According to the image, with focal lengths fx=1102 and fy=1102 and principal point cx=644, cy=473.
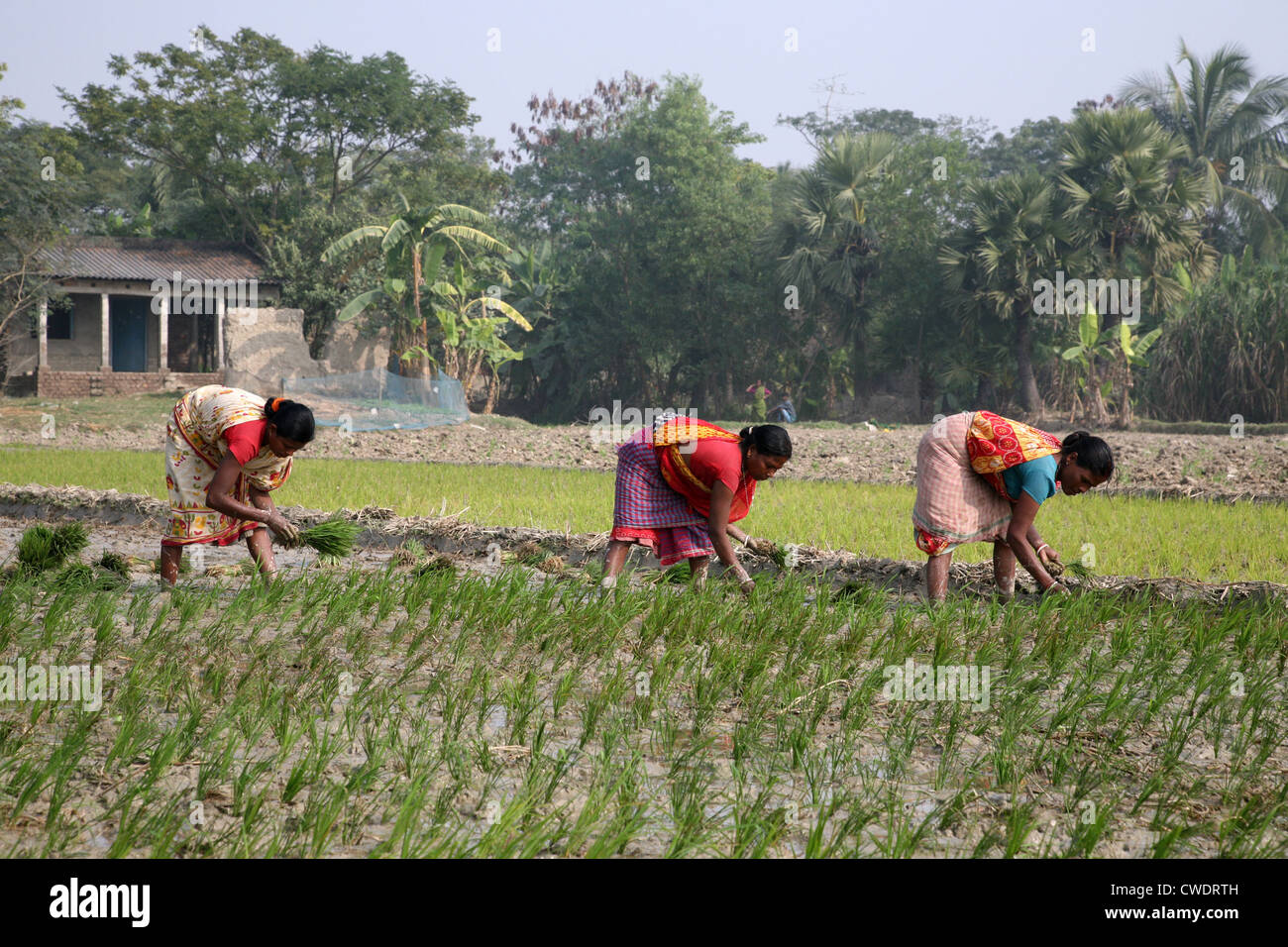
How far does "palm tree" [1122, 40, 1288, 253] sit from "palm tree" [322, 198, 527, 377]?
1762 cm

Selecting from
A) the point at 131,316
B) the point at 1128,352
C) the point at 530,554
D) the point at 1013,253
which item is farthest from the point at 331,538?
the point at 131,316

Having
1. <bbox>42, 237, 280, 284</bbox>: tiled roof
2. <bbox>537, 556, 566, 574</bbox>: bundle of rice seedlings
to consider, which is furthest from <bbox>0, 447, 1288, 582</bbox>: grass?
<bbox>42, 237, 280, 284</bbox>: tiled roof

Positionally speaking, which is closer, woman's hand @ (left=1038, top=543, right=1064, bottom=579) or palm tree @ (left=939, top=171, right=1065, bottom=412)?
woman's hand @ (left=1038, top=543, right=1064, bottom=579)

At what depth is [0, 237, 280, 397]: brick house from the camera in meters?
21.7

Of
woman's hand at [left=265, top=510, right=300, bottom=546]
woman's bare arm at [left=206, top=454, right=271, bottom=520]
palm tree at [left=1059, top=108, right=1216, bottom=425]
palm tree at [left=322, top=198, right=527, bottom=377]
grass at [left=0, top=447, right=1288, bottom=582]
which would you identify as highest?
palm tree at [left=1059, top=108, right=1216, bottom=425]

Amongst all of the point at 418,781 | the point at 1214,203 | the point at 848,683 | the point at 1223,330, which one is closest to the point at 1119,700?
the point at 848,683

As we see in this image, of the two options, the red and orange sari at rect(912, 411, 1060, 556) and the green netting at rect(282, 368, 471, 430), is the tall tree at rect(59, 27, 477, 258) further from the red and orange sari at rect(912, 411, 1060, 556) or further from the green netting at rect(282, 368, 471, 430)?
the red and orange sari at rect(912, 411, 1060, 556)

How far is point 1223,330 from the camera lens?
20.2 meters

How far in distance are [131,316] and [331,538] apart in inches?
886

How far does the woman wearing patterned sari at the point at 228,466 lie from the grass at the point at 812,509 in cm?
245

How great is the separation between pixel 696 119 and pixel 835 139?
15.9ft

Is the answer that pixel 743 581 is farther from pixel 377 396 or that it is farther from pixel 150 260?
pixel 150 260

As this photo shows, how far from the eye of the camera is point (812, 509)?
27.3 feet
